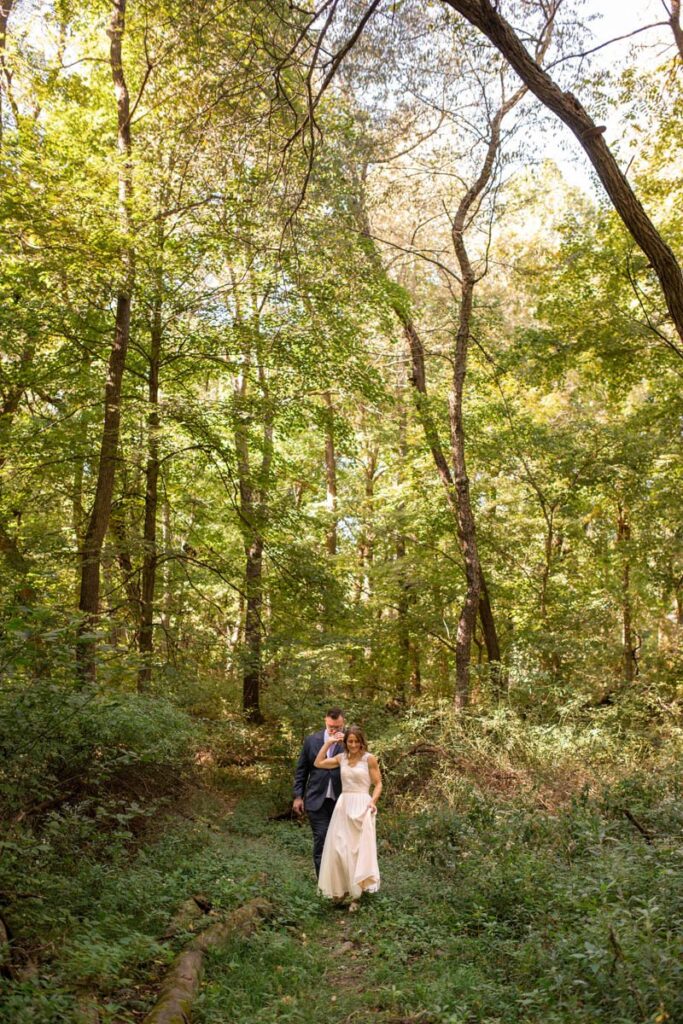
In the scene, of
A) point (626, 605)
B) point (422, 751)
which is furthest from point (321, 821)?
point (626, 605)

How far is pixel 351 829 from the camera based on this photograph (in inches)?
300

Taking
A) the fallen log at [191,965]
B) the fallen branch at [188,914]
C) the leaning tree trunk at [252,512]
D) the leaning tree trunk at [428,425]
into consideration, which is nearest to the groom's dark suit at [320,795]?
the fallen log at [191,965]

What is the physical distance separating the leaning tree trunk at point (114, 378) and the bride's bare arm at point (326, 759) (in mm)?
4403

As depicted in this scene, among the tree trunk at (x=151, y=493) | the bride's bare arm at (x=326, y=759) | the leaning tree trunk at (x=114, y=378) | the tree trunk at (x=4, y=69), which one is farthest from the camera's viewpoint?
the tree trunk at (x=151, y=493)

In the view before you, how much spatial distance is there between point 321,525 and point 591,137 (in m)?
9.66

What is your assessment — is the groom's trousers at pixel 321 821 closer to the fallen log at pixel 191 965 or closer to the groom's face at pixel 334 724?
the groom's face at pixel 334 724

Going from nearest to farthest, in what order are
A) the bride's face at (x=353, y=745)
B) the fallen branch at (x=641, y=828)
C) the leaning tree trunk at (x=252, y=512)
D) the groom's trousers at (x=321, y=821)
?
the fallen branch at (x=641, y=828) < the bride's face at (x=353, y=745) < the groom's trousers at (x=321, y=821) < the leaning tree trunk at (x=252, y=512)

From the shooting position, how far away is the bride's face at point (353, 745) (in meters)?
7.95

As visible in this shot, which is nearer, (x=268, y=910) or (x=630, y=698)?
(x=268, y=910)

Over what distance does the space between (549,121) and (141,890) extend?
1146 centimetres

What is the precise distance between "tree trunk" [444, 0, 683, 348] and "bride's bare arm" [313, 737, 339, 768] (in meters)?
5.34

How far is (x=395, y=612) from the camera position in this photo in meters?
20.5

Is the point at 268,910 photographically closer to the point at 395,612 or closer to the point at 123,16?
the point at 123,16

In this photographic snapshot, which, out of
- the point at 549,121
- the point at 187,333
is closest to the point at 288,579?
the point at 187,333
